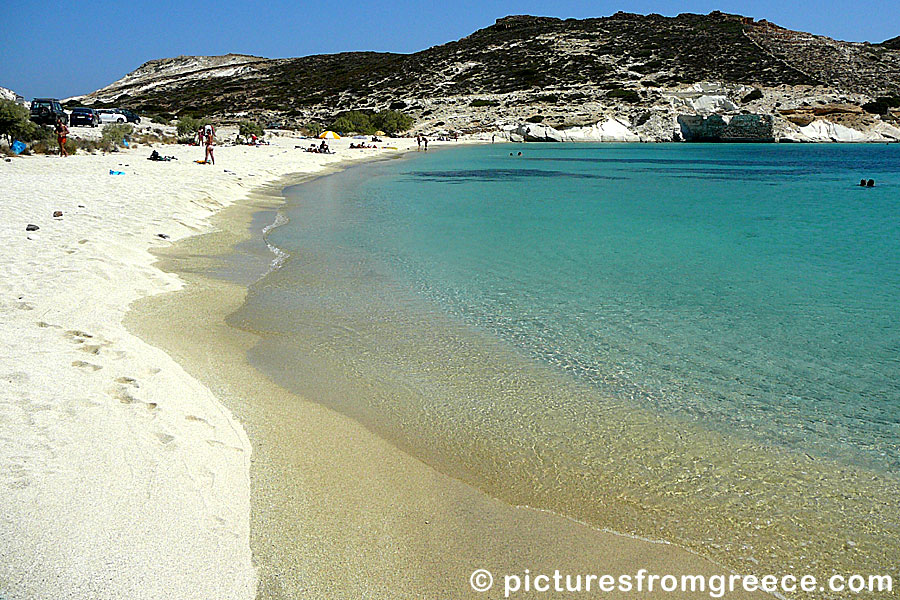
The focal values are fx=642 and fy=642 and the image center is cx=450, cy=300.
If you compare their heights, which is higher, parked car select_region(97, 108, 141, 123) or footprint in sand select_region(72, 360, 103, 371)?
Result: parked car select_region(97, 108, 141, 123)

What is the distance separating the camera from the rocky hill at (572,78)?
76.6 meters

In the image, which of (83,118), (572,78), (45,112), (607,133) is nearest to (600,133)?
(607,133)

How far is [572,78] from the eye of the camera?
3440 inches

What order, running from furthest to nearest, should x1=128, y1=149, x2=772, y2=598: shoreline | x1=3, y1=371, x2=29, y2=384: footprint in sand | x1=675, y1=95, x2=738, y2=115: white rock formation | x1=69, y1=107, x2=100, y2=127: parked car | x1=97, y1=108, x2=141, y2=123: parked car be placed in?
x1=675, y1=95, x2=738, y2=115: white rock formation → x1=97, y1=108, x2=141, y2=123: parked car → x1=69, y1=107, x2=100, y2=127: parked car → x1=3, y1=371, x2=29, y2=384: footprint in sand → x1=128, y1=149, x2=772, y2=598: shoreline

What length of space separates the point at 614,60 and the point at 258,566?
9956 centimetres

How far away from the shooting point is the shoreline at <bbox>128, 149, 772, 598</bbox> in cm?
335

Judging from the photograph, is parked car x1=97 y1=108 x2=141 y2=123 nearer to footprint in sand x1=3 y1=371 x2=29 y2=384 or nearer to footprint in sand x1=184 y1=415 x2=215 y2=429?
footprint in sand x1=3 y1=371 x2=29 y2=384

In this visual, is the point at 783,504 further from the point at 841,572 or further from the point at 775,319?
the point at 775,319

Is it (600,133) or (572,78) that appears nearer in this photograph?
(600,133)

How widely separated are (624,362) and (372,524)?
372cm

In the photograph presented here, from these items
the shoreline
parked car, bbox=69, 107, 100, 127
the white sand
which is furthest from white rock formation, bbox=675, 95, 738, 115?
the shoreline

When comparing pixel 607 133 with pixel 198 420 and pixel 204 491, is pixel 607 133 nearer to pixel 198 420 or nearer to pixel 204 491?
pixel 198 420

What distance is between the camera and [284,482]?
13.7 feet

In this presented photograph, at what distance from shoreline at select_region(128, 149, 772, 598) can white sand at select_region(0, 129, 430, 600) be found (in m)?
0.21
